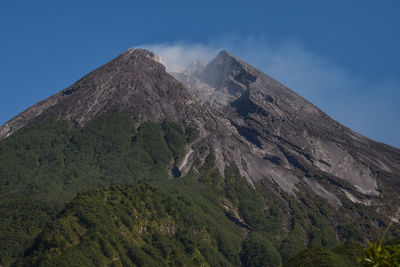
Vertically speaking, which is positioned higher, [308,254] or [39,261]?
[308,254]

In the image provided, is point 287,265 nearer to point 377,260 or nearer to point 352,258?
point 352,258

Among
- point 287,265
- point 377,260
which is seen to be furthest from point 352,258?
point 377,260

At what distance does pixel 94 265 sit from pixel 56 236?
17.9 m

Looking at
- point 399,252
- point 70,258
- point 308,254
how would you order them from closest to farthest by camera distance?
1. point 399,252
2. point 308,254
3. point 70,258

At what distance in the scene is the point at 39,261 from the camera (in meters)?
189

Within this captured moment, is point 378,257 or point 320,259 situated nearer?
point 378,257

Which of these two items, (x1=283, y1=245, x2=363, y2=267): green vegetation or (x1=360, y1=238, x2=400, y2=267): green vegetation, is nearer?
(x1=360, y1=238, x2=400, y2=267): green vegetation

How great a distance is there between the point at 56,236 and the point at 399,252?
588 feet

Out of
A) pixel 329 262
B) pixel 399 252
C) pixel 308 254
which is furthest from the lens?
pixel 308 254

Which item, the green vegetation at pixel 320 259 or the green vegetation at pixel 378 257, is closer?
the green vegetation at pixel 378 257

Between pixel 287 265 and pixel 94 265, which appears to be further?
pixel 94 265

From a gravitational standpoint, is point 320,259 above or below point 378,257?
below

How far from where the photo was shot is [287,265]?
143 m

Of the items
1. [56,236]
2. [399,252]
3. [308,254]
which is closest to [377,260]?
[399,252]
